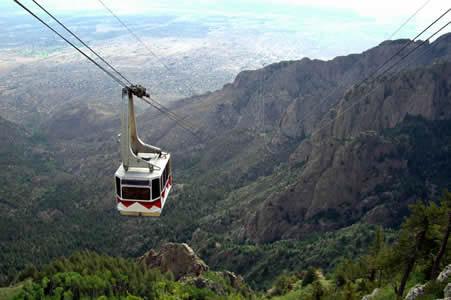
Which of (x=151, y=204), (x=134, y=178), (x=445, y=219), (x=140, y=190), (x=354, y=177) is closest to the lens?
(x=134, y=178)

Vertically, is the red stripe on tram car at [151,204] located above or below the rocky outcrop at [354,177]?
above

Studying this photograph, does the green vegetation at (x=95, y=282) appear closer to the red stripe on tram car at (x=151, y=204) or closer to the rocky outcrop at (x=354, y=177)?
the rocky outcrop at (x=354, y=177)

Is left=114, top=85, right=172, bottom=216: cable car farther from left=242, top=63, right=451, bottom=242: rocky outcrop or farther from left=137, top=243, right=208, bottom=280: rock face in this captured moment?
left=242, top=63, right=451, bottom=242: rocky outcrop

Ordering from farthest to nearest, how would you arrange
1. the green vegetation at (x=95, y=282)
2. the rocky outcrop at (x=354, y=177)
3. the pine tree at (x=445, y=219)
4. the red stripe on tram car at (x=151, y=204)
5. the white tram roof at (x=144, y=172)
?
the rocky outcrop at (x=354, y=177), the green vegetation at (x=95, y=282), the pine tree at (x=445, y=219), the red stripe on tram car at (x=151, y=204), the white tram roof at (x=144, y=172)

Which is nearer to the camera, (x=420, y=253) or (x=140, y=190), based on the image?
(x=140, y=190)

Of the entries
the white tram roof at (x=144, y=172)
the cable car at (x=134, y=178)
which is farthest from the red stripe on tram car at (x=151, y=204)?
the white tram roof at (x=144, y=172)

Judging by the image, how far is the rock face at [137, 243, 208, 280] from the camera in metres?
54.4

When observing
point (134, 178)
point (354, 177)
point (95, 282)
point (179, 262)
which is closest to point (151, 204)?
point (134, 178)

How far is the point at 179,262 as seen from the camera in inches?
2208

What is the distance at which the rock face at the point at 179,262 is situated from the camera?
54.4 metres

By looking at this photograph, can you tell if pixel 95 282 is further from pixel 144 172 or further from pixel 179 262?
pixel 144 172

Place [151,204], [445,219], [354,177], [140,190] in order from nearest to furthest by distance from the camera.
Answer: [140,190] < [151,204] < [445,219] < [354,177]

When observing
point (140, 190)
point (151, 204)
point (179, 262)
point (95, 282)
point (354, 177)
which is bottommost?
point (179, 262)

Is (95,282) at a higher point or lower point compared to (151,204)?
lower
